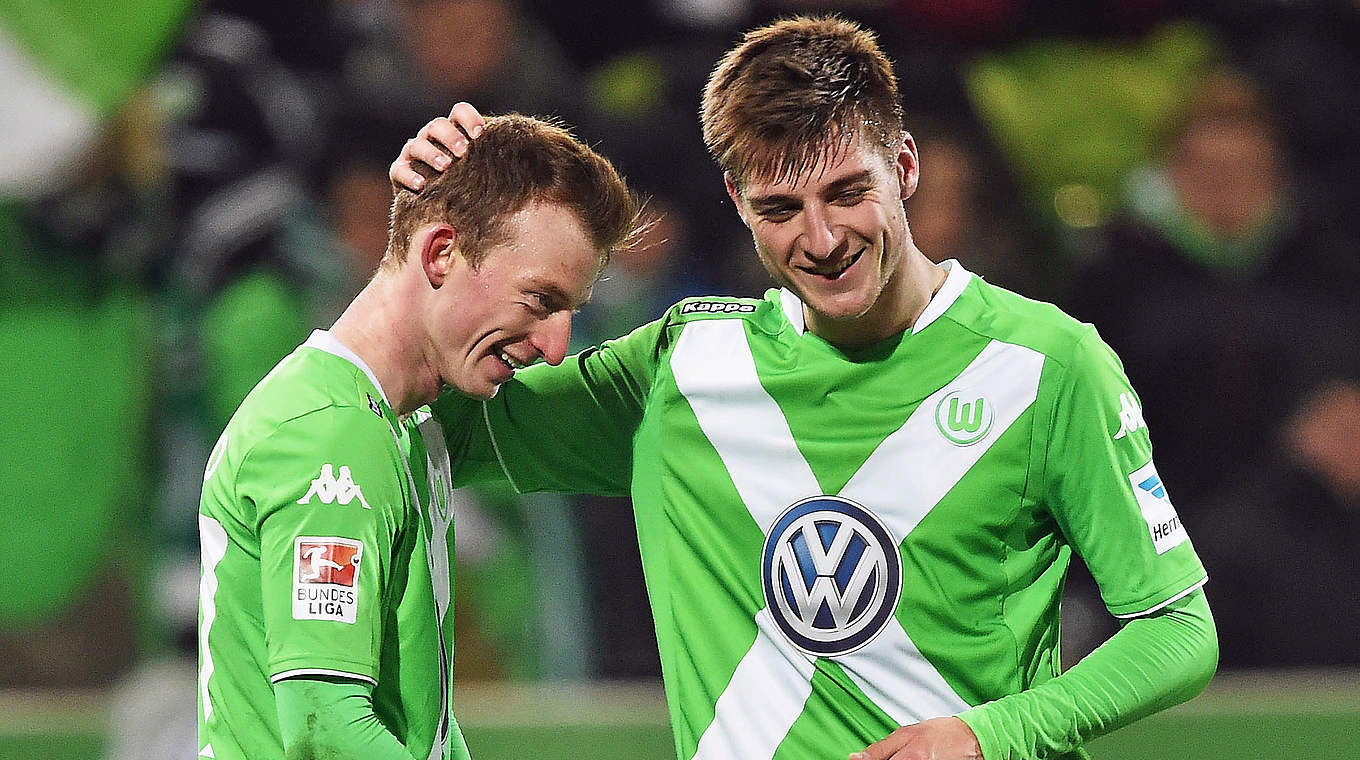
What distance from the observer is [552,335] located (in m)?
2.02

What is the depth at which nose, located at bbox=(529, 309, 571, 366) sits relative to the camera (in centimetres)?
201

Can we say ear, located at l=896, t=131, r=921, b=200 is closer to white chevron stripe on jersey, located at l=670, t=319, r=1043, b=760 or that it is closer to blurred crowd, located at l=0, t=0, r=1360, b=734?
white chevron stripe on jersey, located at l=670, t=319, r=1043, b=760

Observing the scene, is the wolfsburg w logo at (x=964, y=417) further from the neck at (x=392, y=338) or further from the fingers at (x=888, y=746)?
the neck at (x=392, y=338)

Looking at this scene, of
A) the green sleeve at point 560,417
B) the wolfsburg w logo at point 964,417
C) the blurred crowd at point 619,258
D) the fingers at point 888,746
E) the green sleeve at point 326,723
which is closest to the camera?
the green sleeve at point 326,723

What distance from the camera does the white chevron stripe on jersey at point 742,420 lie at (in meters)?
2.14

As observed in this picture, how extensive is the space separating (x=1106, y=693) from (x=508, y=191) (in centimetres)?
96

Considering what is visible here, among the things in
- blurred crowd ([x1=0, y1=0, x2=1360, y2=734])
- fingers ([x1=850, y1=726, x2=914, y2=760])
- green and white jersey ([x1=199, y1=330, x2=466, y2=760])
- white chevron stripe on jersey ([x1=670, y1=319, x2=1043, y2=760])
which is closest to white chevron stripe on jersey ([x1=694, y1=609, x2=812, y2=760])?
white chevron stripe on jersey ([x1=670, y1=319, x2=1043, y2=760])

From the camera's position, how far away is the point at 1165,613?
197 centimetres

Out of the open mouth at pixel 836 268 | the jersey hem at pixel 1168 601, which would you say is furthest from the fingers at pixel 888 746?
the open mouth at pixel 836 268

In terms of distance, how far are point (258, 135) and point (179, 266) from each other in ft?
1.46

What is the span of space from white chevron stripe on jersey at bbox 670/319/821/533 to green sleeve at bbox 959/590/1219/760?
16.1 inches

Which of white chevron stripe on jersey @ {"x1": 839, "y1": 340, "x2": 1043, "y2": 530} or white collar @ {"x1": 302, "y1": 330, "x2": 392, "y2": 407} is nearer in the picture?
white collar @ {"x1": 302, "y1": 330, "x2": 392, "y2": 407}

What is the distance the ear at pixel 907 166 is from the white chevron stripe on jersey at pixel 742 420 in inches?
12.1

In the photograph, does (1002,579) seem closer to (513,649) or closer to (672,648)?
(672,648)
